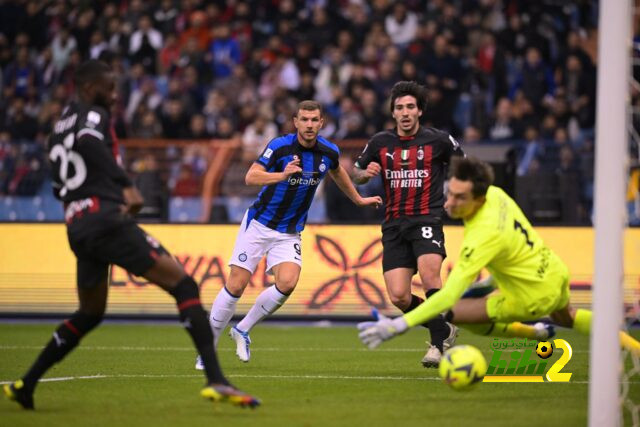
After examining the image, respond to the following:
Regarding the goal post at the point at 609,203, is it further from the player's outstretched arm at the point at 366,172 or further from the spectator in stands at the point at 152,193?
the spectator in stands at the point at 152,193

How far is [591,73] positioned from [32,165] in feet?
29.8

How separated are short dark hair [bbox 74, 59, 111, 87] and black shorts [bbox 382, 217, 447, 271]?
142 inches

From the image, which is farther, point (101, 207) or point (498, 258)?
point (498, 258)

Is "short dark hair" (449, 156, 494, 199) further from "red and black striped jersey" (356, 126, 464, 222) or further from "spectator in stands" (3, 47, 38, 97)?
"spectator in stands" (3, 47, 38, 97)

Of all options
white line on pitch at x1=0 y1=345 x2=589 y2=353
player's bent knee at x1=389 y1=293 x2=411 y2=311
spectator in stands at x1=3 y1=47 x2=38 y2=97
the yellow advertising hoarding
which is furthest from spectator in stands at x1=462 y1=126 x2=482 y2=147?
spectator in stands at x1=3 y1=47 x2=38 y2=97

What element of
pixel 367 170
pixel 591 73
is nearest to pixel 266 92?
pixel 591 73

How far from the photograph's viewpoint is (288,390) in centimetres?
858

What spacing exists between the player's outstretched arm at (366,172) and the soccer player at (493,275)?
1.89 m

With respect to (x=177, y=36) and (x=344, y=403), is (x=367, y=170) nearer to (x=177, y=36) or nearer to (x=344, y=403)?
(x=344, y=403)

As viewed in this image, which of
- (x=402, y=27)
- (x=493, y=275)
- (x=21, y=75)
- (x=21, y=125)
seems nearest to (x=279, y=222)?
(x=493, y=275)

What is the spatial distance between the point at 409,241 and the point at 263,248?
1.38m

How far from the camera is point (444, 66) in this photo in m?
19.3

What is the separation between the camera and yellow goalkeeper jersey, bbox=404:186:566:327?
723 cm

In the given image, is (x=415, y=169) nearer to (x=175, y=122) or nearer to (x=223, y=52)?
(x=175, y=122)
